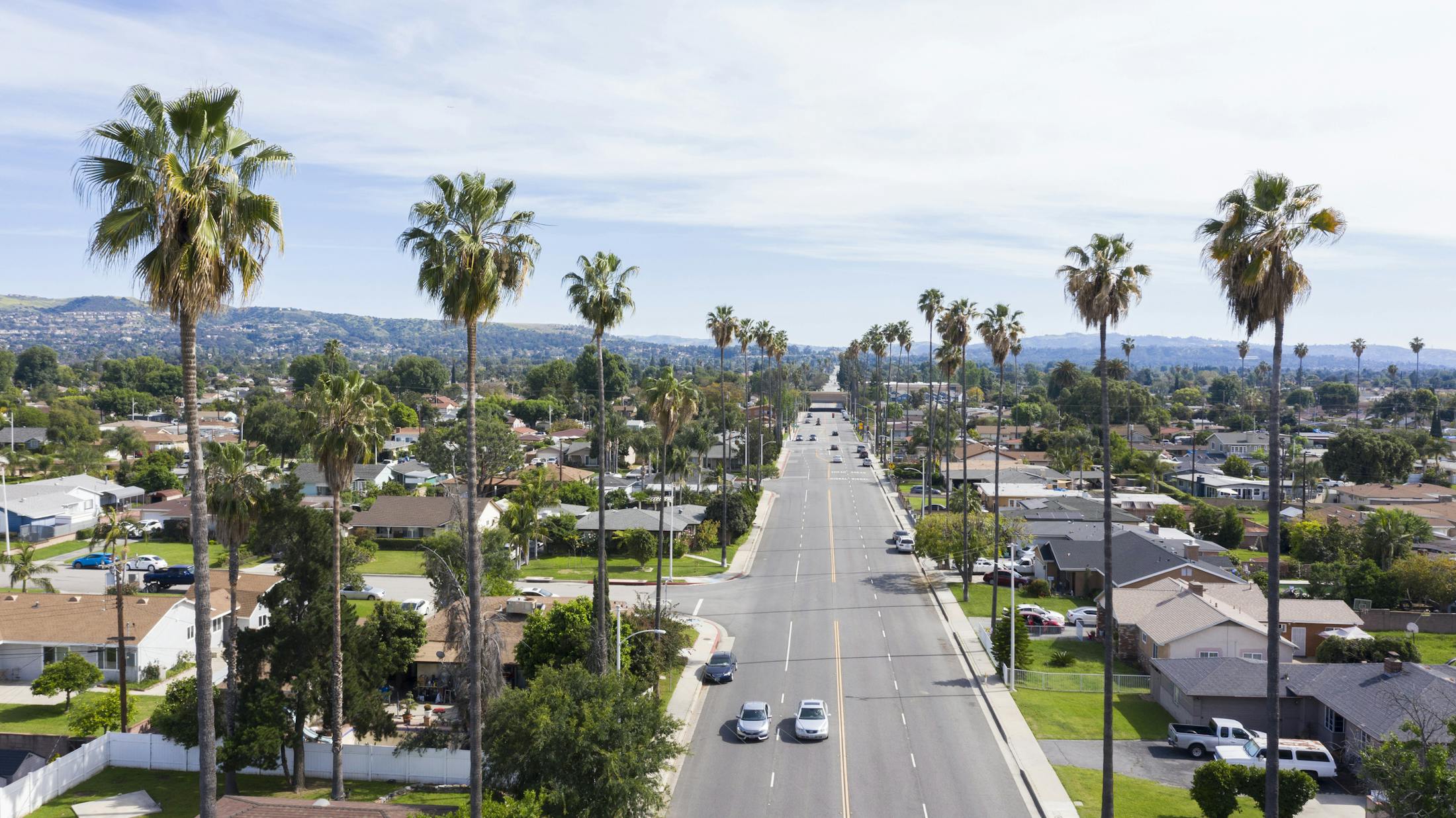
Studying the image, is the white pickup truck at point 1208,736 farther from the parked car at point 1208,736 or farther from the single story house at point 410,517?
the single story house at point 410,517

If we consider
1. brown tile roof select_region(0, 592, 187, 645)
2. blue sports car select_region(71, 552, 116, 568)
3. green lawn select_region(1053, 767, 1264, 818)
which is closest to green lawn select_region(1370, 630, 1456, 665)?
green lawn select_region(1053, 767, 1264, 818)

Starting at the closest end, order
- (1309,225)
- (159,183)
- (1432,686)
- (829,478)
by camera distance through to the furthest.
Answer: (159,183)
(1309,225)
(1432,686)
(829,478)

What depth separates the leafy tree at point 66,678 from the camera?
42906mm

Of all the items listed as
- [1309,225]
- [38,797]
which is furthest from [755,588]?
[1309,225]

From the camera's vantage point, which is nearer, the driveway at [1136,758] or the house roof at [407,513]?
the driveway at [1136,758]

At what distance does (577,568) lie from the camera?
244 ft

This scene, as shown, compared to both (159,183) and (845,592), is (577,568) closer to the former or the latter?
(845,592)

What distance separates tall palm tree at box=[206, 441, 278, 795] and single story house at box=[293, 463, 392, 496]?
64.0 m

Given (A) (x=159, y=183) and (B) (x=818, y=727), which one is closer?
(A) (x=159, y=183)

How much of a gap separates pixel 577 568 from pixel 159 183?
195 ft

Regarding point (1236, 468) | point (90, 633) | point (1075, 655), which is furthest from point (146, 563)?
point (1236, 468)

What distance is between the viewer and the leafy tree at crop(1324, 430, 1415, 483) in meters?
113

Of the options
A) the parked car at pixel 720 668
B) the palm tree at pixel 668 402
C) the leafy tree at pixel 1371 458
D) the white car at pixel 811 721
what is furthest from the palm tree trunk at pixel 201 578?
the leafy tree at pixel 1371 458

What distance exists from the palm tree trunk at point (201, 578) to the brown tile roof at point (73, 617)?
35.3 m
